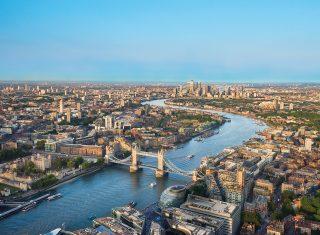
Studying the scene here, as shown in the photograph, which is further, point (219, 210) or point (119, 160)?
point (119, 160)

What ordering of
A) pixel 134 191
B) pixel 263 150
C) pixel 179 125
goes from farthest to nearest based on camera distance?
pixel 179 125 → pixel 263 150 → pixel 134 191

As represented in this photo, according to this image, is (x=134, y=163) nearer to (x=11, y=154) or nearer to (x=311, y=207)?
(x=11, y=154)

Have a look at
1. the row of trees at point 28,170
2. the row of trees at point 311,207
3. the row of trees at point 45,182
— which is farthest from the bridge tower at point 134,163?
the row of trees at point 311,207

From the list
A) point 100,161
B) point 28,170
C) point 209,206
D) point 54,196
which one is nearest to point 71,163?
point 100,161

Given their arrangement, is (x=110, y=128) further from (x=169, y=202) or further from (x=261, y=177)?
(x=169, y=202)

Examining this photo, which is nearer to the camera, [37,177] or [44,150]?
[37,177]

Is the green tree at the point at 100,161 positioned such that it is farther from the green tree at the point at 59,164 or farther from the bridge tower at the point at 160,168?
the bridge tower at the point at 160,168

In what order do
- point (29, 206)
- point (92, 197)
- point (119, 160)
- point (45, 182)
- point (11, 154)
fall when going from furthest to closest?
point (11, 154) < point (119, 160) < point (45, 182) < point (92, 197) < point (29, 206)

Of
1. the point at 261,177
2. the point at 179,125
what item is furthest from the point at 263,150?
the point at 179,125
